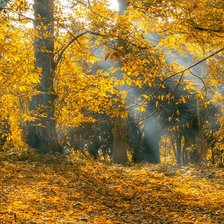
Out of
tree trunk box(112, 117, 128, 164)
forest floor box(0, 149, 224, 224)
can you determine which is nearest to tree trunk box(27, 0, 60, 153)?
forest floor box(0, 149, 224, 224)

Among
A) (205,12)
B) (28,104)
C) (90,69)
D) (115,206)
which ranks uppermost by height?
(90,69)

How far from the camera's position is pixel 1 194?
7.15 meters

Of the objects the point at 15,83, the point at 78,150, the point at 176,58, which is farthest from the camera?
the point at 78,150

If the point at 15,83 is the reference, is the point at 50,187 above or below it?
below

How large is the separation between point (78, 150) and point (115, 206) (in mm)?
17230

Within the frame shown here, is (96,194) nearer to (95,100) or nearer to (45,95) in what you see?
(95,100)

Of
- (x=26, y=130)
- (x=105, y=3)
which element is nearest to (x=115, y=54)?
(x=105, y=3)

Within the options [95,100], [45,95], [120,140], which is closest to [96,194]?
[95,100]

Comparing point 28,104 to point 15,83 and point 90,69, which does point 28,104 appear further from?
point 90,69

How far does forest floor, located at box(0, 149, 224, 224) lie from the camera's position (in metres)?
6.48

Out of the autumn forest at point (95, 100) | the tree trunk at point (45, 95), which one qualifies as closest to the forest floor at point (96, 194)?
the autumn forest at point (95, 100)

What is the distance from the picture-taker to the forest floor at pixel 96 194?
6480 mm

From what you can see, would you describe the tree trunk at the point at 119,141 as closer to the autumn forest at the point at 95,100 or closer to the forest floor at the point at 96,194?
the autumn forest at the point at 95,100

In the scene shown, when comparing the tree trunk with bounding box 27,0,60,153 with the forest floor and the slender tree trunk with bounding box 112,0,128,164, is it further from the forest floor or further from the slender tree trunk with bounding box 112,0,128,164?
the slender tree trunk with bounding box 112,0,128,164
